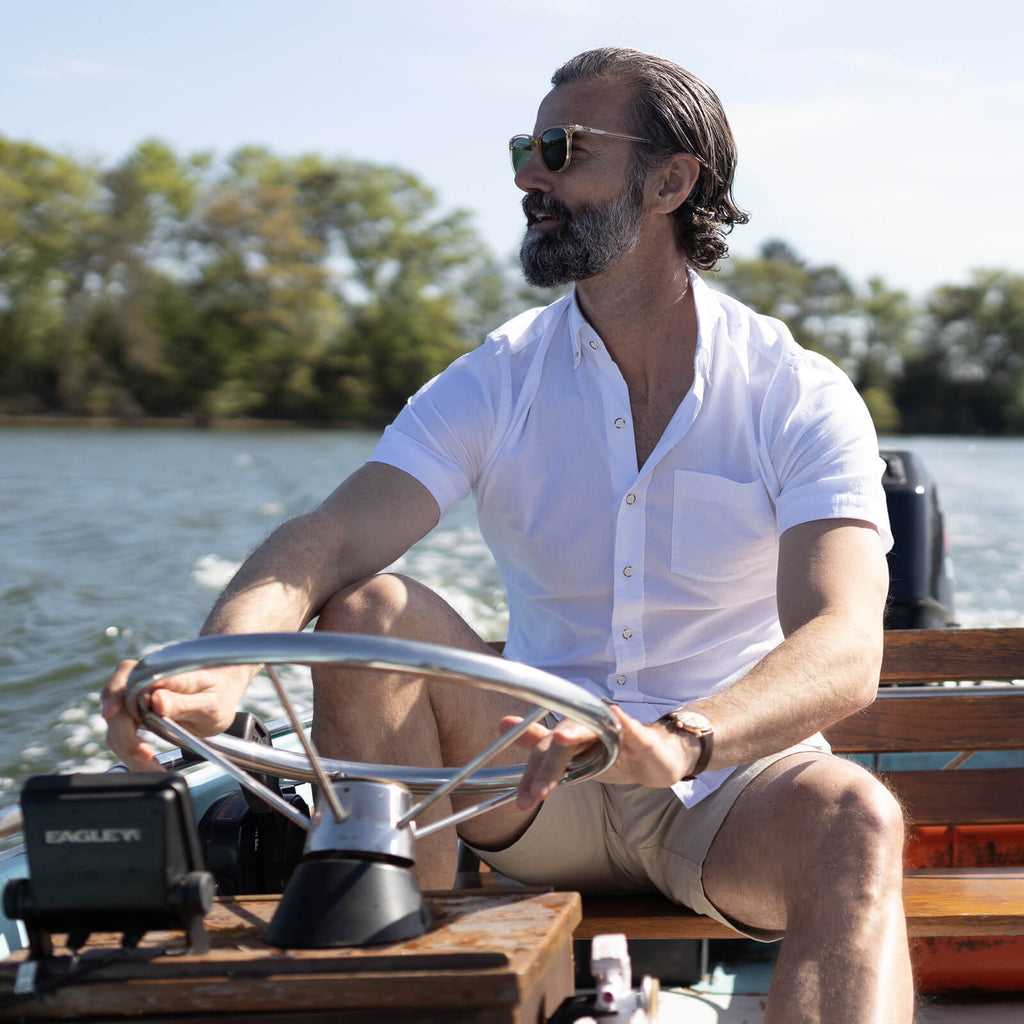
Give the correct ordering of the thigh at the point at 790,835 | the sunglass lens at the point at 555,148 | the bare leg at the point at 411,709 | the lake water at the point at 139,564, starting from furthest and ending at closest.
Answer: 1. the lake water at the point at 139,564
2. the sunglass lens at the point at 555,148
3. the bare leg at the point at 411,709
4. the thigh at the point at 790,835

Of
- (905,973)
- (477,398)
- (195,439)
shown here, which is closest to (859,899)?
(905,973)

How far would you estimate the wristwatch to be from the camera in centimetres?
126

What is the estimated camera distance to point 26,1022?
97 centimetres

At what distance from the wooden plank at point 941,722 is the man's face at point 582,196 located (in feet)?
3.22

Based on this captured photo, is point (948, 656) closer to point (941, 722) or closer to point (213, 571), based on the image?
point (941, 722)

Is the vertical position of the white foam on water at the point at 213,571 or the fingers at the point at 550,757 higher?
the fingers at the point at 550,757

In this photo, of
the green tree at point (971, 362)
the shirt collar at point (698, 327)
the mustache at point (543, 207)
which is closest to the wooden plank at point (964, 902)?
the shirt collar at point (698, 327)

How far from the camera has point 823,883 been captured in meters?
1.40

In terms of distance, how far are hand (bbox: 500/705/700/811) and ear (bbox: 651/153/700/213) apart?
1.06 meters

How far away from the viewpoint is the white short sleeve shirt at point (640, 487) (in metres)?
1.81

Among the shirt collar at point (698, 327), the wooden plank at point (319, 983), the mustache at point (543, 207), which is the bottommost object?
the wooden plank at point (319, 983)

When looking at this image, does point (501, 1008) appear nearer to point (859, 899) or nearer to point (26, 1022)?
point (26, 1022)

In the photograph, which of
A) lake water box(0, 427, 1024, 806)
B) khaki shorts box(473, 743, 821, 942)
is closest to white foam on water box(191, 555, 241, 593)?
lake water box(0, 427, 1024, 806)

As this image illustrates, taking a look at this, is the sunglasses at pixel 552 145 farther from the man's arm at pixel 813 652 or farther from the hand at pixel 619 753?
the hand at pixel 619 753
